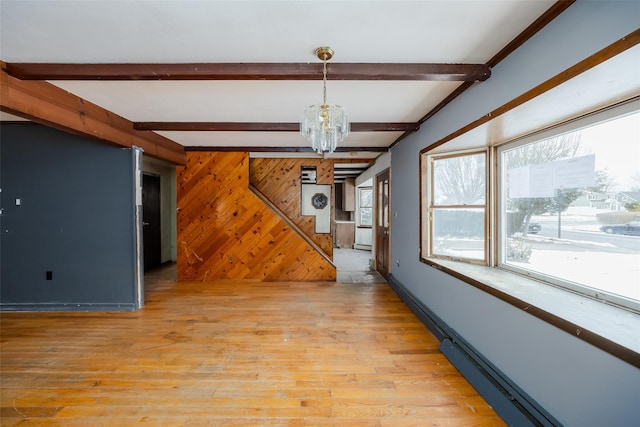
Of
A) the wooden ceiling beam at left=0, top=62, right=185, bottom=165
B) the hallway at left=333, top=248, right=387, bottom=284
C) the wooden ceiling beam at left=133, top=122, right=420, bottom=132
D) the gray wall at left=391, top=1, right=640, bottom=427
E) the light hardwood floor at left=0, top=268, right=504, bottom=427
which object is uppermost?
the wooden ceiling beam at left=133, top=122, right=420, bottom=132

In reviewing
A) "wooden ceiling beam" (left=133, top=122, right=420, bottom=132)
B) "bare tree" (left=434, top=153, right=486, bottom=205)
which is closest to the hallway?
"bare tree" (left=434, top=153, right=486, bottom=205)

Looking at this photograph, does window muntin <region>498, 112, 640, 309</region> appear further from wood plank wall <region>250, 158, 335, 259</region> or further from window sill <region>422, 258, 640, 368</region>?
wood plank wall <region>250, 158, 335, 259</region>

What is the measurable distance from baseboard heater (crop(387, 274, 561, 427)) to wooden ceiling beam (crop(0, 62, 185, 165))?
173 inches

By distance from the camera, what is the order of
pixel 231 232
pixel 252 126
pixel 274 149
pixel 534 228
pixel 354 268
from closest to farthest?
pixel 534 228, pixel 252 126, pixel 274 149, pixel 231 232, pixel 354 268

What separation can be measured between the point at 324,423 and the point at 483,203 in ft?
8.46

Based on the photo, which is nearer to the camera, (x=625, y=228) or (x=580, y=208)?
(x=625, y=228)

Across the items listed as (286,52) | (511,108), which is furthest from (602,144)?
(286,52)

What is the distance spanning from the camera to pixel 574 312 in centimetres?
158

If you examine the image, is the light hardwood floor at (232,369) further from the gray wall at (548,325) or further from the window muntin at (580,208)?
the window muntin at (580,208)

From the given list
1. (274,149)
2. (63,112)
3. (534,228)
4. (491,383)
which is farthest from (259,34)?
(274,149)

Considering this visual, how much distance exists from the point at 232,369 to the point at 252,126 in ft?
9.50

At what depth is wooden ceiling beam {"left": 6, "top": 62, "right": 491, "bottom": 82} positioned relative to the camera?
2082mm

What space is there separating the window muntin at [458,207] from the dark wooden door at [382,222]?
5.68 ft

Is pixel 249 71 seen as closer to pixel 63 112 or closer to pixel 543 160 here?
pixel 63 112
